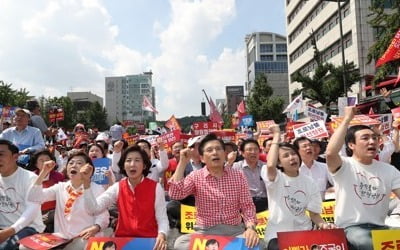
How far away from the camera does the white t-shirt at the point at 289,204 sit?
185 inches

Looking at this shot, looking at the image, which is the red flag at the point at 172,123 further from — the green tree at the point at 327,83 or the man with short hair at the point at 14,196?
the green tree at the point at 327,83

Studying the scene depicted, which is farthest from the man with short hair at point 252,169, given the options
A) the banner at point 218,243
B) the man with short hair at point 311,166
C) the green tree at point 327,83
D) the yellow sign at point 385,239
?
the green tree at point 327,83

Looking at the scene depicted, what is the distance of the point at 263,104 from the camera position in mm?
40250

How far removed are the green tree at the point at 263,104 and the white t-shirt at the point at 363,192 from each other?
117ft

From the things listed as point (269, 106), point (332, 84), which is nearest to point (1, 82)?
point (269, 106)

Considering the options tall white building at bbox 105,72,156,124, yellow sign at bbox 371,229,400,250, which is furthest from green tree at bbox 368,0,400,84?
tall white building at bbox 105,72,156,124

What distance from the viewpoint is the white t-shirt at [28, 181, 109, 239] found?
511 centimetres

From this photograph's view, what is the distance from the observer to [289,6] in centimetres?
5947

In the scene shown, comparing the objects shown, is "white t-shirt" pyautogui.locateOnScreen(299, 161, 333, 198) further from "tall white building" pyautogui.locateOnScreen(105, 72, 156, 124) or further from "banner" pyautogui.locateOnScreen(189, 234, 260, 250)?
"tall white building" pyautogui.locateOnScreen(105, 72, 156, 124)

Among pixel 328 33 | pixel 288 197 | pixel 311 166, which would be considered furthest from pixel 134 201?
pixel 328 33

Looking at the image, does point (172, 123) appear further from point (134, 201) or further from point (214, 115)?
point (134, 201)

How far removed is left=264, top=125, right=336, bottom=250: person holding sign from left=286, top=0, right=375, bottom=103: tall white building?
24126mm

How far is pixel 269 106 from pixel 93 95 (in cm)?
8954

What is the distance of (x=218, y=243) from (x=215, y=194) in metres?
0.67
